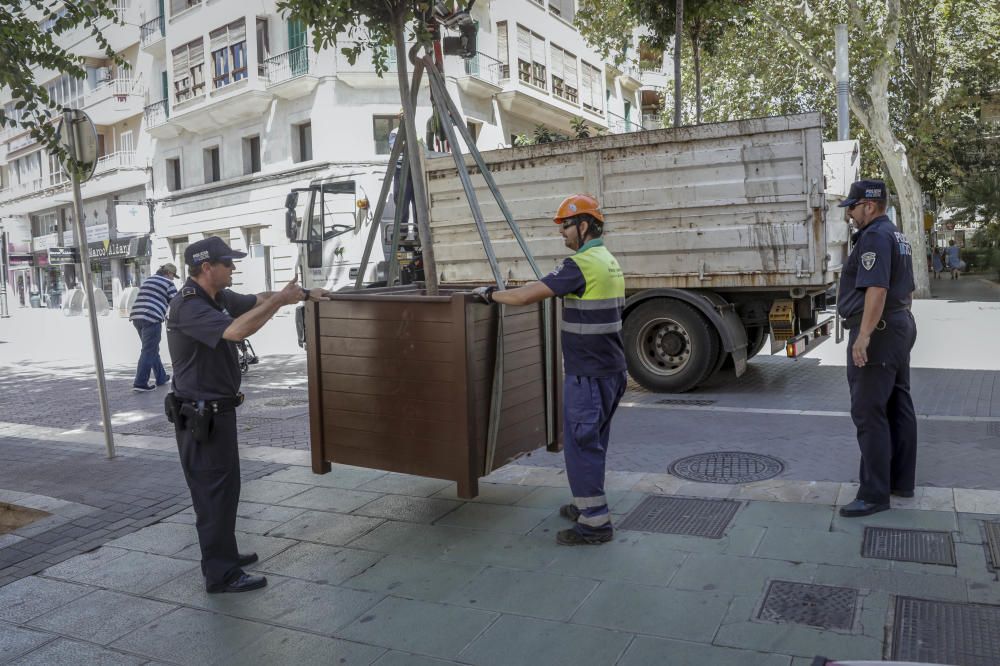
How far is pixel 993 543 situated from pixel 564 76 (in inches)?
1120

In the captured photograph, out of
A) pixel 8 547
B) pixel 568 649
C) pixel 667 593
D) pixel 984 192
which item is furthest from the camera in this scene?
pixel 984 192

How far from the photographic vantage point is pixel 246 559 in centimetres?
433

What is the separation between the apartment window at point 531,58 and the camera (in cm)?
2809

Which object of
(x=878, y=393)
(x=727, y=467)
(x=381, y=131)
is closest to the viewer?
(x=878, y=393)

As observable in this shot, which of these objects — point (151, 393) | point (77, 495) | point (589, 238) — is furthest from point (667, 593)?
point (151, 393)

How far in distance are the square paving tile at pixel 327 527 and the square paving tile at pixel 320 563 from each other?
0.39 ft

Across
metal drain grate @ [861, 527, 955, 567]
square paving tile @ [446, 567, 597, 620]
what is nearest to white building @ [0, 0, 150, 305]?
square paving tile @ [446, 567, 597, 620]

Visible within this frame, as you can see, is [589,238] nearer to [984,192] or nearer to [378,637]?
[378,637]

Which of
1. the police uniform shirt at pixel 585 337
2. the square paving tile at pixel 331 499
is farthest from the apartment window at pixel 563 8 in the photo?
the police uniform shirt at pixel 585 337

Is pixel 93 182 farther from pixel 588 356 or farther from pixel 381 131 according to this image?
pixel 588 356

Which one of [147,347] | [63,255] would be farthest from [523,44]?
[147,347]

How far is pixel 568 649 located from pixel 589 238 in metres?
2.10

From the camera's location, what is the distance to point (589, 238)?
14.9 feet

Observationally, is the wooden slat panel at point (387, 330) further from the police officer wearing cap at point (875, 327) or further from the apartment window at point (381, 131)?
the apartment window at point (381, 131)
